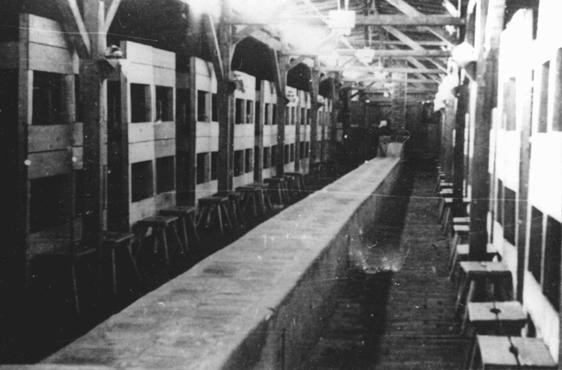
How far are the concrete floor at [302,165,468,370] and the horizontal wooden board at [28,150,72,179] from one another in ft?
11.8

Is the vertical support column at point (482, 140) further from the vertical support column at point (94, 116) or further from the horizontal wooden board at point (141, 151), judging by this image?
the horizontal wooden board at point (141, 151)

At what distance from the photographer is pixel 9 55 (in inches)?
261

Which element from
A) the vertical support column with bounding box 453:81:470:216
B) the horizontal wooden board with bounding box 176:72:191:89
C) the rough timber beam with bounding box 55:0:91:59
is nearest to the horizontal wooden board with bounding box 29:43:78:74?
the rough timber beam with bounding box 55:0:91:59

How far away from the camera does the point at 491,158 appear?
33.1 feet

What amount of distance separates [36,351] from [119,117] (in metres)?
4.84

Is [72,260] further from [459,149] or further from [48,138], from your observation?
[459,149]

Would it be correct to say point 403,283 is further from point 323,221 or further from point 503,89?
point 503,89

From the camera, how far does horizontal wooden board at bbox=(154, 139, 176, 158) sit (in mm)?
10789

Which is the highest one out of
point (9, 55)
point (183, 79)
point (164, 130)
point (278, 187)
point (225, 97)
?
point (183, 79)

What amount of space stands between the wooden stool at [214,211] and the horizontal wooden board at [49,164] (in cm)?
430

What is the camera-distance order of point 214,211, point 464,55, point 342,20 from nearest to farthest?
point 464,55 < point 342,20 < point 214,211

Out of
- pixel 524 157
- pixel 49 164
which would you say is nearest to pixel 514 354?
pixel 524 157

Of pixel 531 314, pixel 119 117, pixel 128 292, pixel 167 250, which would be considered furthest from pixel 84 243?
pixel 531 314

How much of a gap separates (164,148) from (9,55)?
182 inches
